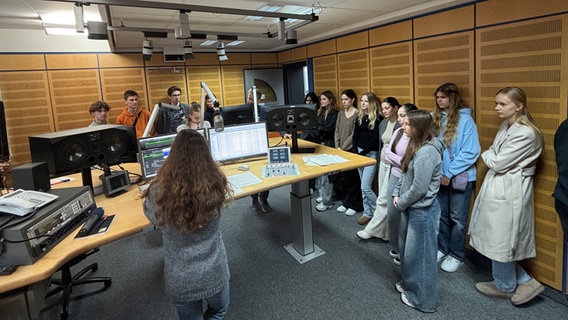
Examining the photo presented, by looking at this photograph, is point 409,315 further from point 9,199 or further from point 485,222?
point 9,199

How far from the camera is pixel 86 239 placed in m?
1.75

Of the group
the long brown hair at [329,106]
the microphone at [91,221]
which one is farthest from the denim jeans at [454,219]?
the microphone at [91,221]

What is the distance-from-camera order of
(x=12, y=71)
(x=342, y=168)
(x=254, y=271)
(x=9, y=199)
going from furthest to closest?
(x=12, y=71)
(x=254, y=271)
(x=342, y=168)
(x=9, y=199)

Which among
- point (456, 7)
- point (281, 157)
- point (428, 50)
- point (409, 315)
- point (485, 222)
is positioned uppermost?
point (456, 7)

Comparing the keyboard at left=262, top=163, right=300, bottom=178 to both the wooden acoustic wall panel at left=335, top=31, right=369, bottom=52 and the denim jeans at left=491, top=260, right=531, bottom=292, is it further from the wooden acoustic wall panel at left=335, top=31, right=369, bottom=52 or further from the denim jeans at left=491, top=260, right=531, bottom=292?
the wooden acoustic wall panel at left=335, top=31, right=369, bottom=52

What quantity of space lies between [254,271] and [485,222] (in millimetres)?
1945

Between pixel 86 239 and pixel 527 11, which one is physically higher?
pixel 527 11

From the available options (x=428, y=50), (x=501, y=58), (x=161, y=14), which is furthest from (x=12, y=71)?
(x=501, y=58)

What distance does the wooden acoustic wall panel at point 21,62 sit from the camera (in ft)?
14.2

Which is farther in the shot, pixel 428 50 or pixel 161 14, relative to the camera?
pixel 428 50

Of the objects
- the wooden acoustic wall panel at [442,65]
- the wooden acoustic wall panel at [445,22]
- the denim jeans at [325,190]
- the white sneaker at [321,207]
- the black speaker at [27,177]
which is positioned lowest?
the white sneaker at [321,207]

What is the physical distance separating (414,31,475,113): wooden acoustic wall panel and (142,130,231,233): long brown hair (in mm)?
2658

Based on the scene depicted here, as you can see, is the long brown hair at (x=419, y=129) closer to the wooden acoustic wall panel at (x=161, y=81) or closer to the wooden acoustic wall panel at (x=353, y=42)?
the wooden acoustic wall panel at (x=353, y=42)

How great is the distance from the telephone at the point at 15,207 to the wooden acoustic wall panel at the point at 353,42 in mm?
3927
